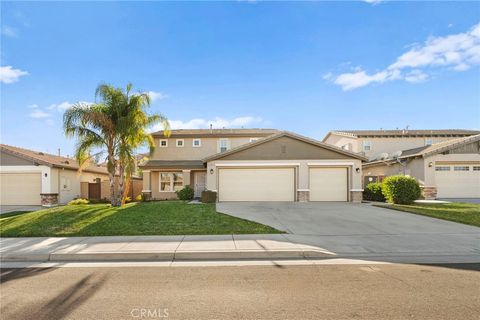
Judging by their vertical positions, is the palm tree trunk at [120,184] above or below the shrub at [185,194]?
above

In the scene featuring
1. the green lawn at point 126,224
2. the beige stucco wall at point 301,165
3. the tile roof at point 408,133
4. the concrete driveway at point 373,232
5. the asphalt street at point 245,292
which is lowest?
the concrete driveway at point 373,232

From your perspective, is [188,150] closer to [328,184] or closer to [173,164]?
[173,164]

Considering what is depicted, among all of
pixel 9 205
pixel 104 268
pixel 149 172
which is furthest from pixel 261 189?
pixel 9 205

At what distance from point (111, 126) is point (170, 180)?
7827 mm

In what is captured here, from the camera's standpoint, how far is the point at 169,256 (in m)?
6.44

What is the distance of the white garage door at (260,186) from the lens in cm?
1742

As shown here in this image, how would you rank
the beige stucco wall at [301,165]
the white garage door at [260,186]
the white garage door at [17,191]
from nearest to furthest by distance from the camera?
the beige stucco wall at [301,165] < the white garage door at [260,186] < the white garage door at [17,191]

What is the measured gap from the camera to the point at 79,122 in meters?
14.2

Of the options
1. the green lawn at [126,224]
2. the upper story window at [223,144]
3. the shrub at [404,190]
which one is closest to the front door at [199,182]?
the upper story window at [223,144]

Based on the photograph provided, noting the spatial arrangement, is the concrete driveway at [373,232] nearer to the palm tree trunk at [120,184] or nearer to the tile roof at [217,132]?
the palm tree trunk at [120,184]

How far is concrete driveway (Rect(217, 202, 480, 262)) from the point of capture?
687 cm

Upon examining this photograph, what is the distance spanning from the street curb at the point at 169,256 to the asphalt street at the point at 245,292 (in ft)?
2.07

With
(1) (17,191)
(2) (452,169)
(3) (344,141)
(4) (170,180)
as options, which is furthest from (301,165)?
(1) (17,191)

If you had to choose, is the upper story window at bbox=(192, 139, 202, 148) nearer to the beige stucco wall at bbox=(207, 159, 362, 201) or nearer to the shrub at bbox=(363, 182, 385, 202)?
the beige stucco wall at bbox=(207, 159, 362, 201)
